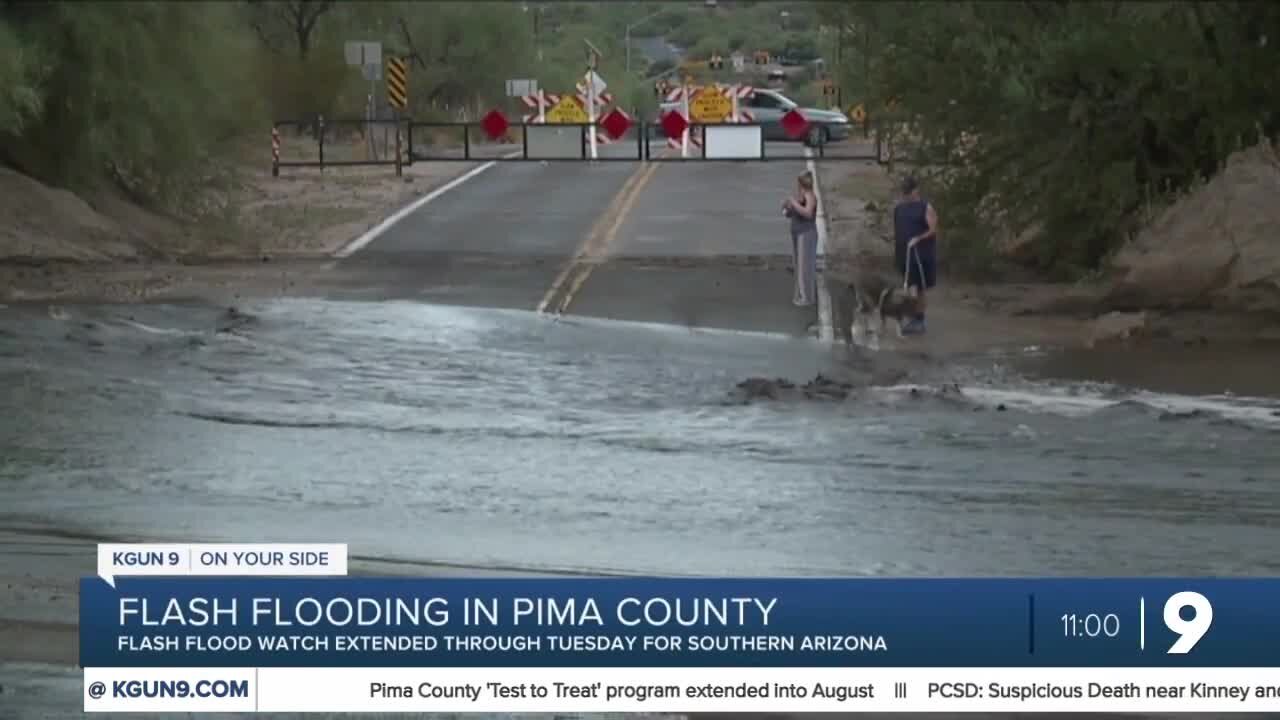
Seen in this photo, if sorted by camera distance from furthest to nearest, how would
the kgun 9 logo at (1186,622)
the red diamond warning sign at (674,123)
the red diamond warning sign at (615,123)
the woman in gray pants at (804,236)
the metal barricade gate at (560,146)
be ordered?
the metal barricade gate at (560,146) → the red diamond warning sign at (674,123) → the red diamond warning sign at (615,123) → the woman in gray pants at (804,236) → the kgun 9 logo at (1186,622)

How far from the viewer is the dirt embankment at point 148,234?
2423 centimetres

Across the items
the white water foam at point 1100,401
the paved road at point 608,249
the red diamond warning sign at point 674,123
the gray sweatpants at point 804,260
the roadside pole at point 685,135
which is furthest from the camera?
the roadside pole at point 685,135

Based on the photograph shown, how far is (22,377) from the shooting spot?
17266mm

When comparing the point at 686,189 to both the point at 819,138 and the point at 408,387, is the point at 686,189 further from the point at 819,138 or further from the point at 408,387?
the point at 408,387

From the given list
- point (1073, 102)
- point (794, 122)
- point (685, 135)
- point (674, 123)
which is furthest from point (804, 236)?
point (685, 135)

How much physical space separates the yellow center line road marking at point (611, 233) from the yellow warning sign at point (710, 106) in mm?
4682

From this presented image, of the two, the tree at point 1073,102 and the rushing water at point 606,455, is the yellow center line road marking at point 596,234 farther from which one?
the tree at point 1073,102

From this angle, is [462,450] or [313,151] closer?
[462,450]

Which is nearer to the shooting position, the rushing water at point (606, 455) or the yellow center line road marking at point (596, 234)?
the rushing water at point (606, 455)

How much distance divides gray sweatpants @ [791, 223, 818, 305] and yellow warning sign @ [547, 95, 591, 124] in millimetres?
30196

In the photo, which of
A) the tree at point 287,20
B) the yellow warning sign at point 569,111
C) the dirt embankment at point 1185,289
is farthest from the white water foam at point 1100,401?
the tree at point 287,20

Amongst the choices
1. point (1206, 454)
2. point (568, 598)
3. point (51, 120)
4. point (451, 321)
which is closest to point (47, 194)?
point (51, 120)

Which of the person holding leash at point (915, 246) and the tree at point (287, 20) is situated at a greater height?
the tree at point (287, 20)

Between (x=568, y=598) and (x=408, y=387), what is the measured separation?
33.6 feet
